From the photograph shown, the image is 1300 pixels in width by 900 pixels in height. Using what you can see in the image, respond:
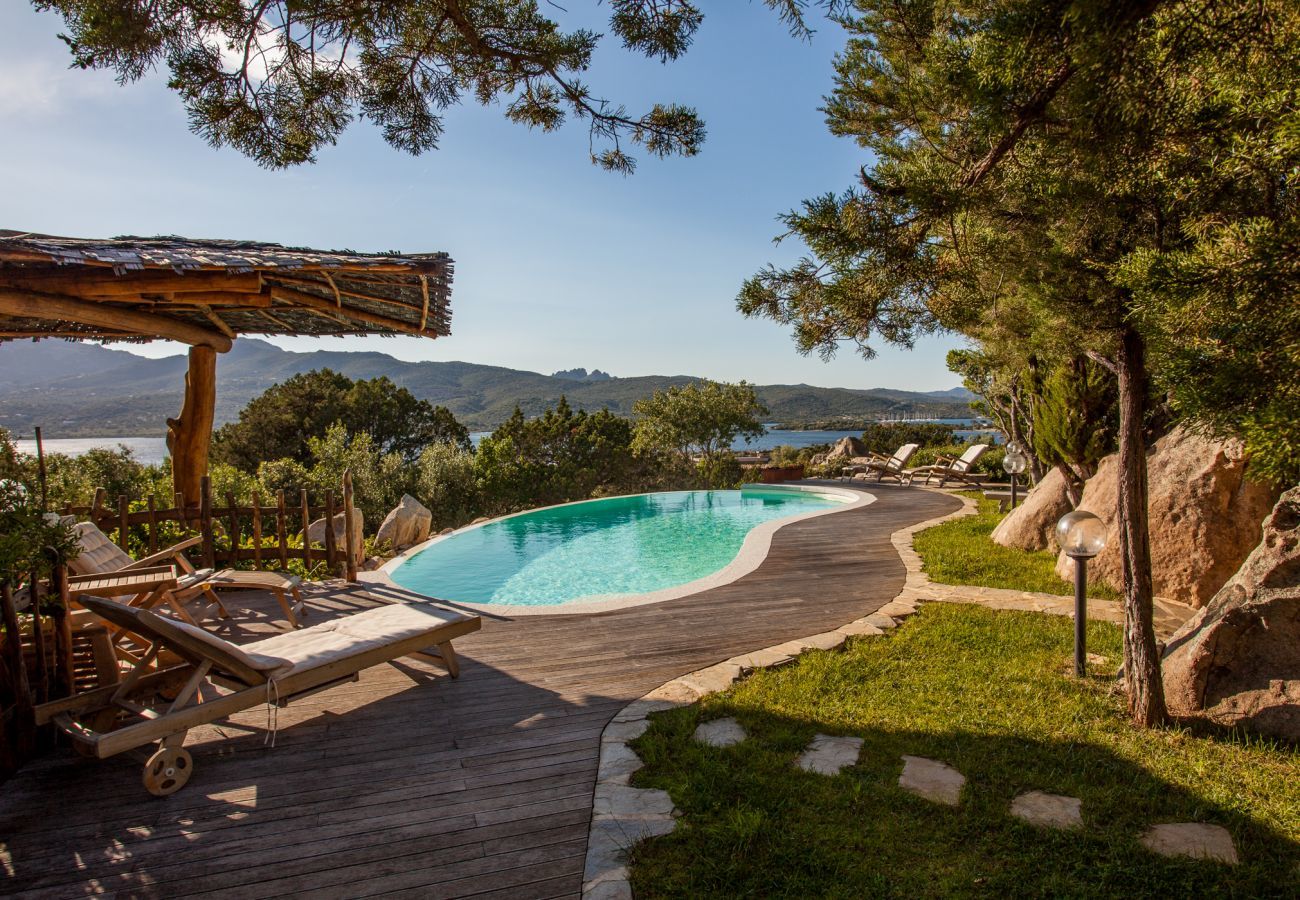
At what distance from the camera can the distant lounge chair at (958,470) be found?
16.7 meters

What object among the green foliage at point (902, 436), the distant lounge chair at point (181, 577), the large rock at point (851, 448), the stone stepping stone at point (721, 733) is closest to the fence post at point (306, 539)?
the distant lounge chair at point (181, 577)

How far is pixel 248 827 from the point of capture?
2746 millimetres

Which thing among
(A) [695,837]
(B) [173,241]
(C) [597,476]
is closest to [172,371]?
(C) [597,476]

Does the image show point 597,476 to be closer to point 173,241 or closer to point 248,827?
point 173,241

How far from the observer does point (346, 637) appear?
4012mm

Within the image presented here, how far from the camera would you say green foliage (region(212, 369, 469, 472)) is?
26.7 meters

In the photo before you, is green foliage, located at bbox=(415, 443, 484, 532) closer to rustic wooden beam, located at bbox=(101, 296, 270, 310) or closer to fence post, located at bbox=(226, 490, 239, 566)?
fence post, located at bbox=(226, 490, 239, 566)

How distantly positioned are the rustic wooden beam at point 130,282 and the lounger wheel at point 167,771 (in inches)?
143

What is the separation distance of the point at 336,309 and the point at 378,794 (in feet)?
17.1

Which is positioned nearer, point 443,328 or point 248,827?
point 248,827

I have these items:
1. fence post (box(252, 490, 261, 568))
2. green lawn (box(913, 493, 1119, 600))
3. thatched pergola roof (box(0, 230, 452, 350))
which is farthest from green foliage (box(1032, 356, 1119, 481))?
fence post (box(252, 490, 261, 568))

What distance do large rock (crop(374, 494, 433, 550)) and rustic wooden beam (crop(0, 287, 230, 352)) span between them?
16.7 feet

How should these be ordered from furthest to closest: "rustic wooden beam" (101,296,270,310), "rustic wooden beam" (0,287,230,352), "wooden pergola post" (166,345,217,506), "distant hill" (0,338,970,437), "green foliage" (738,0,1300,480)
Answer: "distant hill" (0,338,970,437), "wooden pergola post" (166,345,217,506), "rustic wooden beam" (101,296,270,310), "rustic wooden beam" (0,287,230,352), "green foliage" (738,0,1300,480)

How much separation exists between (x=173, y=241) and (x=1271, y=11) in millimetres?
7562
